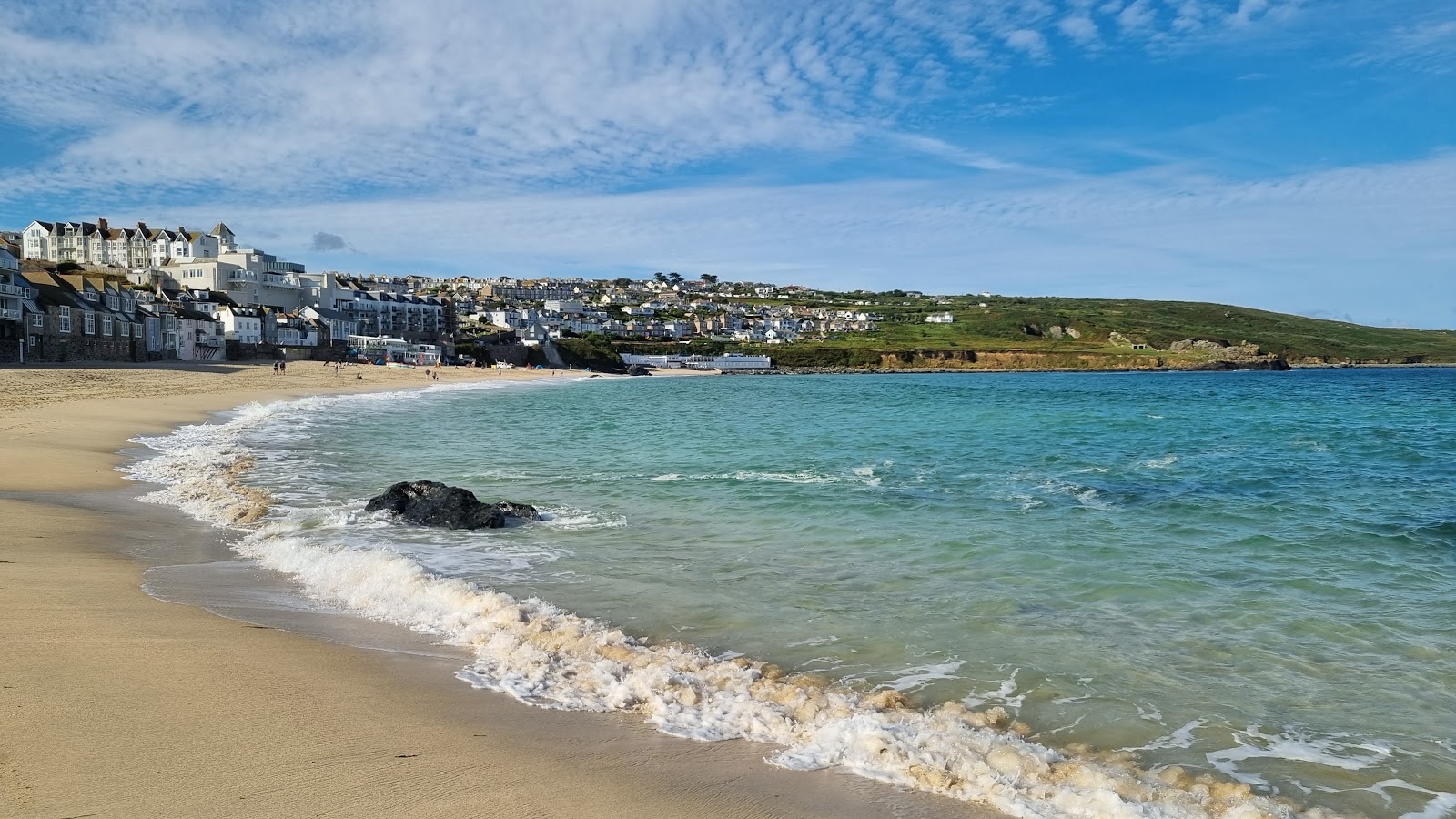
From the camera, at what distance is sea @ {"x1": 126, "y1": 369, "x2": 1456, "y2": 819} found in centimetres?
552

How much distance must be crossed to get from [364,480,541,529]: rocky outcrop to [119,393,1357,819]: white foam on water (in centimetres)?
342

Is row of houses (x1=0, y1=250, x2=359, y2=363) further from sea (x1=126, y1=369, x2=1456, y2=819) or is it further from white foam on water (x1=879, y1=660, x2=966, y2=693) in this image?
white foam on water (x1=879, y1=660, x2=966, y2=693)

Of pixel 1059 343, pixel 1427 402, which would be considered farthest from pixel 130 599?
pixel 1059 343

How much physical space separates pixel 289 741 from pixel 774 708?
122 inches

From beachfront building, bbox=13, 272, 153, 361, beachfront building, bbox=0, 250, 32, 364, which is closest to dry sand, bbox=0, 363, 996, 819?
beachfront building, bbox=0, 250, 32, 364

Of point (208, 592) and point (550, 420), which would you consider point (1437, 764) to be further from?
point (550, 420)

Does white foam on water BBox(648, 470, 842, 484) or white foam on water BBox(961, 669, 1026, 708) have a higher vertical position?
white foam on water BBox(961, 669, 1026, 708)

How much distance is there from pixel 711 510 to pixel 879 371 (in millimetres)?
131569

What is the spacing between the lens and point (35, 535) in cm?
992

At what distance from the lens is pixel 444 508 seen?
13.3m

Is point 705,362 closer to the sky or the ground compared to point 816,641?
closer to the sky

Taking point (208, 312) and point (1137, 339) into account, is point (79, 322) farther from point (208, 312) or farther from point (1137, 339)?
point (1137, 339)

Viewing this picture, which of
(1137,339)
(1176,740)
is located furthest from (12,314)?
(1137,339)

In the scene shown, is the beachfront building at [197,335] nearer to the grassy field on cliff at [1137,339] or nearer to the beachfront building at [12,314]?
the beachfront building at [12,314]
